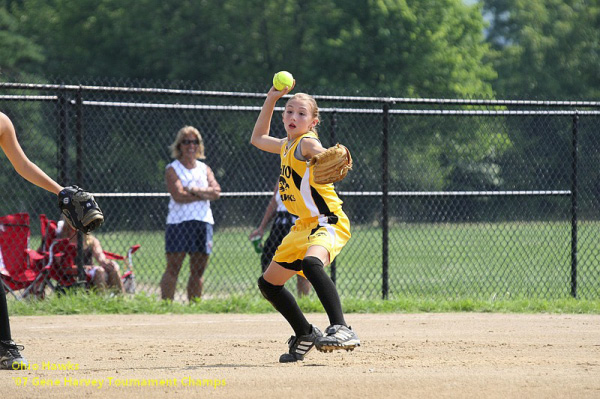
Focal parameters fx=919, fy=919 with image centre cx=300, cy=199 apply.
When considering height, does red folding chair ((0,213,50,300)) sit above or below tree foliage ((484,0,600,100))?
below

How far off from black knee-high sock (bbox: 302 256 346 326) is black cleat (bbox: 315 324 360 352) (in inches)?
4.3

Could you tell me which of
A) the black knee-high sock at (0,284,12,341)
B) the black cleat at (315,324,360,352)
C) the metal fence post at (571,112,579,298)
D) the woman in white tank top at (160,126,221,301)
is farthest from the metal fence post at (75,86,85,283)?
the metal fence post at (571,112,579,298)

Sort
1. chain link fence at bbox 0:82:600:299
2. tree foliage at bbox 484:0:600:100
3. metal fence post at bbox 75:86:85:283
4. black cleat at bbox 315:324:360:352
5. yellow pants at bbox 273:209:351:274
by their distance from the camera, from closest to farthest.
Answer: black cleat at bbox 315:324:360:352, yellow pants at bbox 273:209:351:274, metal fence post at bbox 75:86:85:283, chain link fence at bbox 0:82:600:299, tree foliage at bbox 484:0:600:100

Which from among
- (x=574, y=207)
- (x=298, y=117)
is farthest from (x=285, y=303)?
(x=574, y=207)

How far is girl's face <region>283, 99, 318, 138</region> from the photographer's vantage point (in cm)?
625

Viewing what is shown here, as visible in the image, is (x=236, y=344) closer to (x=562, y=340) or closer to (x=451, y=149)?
(x=562, y=340)

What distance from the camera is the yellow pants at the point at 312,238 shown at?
20.0ft

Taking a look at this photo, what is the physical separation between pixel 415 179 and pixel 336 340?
22.7ft

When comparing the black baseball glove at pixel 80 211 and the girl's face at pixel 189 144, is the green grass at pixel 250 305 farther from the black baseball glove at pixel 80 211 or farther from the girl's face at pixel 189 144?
the black baseball glove at pixel 80 211

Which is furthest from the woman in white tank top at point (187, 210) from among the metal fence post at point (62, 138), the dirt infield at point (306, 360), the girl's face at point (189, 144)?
the metal fence post at point (62, 138)

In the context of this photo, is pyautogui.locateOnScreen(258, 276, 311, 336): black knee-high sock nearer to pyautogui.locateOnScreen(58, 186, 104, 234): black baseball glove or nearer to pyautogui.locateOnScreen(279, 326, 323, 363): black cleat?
pyautogui.locateOnScreen(279, 326, 323, 363): black cleat

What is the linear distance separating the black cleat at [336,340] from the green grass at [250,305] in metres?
3.50

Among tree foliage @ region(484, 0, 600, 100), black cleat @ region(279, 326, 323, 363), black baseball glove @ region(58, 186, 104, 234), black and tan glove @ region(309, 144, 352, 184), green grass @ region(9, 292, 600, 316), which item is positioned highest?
tree foliage @ region(484, 0, 600, 100)

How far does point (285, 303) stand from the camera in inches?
249
